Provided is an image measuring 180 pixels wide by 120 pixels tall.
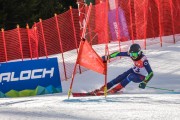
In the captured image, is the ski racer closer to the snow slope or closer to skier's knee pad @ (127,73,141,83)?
skier's knee pad @ (127,73,141,83)

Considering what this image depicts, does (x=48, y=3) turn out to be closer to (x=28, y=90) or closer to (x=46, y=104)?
(x=28, y=90)

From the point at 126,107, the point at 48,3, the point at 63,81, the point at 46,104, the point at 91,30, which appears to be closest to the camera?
the point at 126,107

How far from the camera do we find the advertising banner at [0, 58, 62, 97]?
39.4ft

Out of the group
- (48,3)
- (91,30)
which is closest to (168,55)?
(91,30)

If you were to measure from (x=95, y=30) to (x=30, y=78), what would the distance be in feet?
14.4

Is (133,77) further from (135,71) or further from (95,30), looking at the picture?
(95,30)

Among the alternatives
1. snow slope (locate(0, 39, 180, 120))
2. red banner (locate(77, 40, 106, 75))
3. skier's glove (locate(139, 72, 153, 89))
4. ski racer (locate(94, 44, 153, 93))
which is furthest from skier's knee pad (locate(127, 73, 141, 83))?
red banner (locate(77, 40, 106, 75))

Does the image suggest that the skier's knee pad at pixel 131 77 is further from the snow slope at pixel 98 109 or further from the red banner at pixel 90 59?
the red banner at pixel 90 59

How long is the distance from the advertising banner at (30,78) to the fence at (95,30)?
8.49 feet

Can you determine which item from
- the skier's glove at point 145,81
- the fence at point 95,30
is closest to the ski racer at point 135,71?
the skier's glove at point 145,81

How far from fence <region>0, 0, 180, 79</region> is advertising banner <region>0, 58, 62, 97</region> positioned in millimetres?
2589

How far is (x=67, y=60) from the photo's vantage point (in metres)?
16.8

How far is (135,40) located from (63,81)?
3.74m

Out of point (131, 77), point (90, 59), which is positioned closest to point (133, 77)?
point (131, 77)
